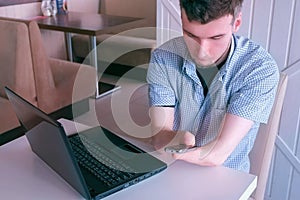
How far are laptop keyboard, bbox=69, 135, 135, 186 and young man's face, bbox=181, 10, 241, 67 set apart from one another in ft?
1.31

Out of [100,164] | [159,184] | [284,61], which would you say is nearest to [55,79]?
[284,61]

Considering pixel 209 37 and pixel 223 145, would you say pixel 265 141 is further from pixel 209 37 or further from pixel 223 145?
pixel 209 37

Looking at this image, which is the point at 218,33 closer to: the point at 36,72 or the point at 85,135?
the point at 85,135

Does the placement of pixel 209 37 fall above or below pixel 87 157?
above

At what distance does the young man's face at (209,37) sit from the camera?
998mm

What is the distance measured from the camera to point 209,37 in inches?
39.6

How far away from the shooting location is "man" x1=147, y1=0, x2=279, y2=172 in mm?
995

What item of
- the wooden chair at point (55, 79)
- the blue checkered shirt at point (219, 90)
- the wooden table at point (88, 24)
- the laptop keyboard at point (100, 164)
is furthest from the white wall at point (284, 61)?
the wooden table at point (88, 24)

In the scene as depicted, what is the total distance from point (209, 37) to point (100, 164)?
1.50ft

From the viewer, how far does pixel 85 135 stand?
1.08m

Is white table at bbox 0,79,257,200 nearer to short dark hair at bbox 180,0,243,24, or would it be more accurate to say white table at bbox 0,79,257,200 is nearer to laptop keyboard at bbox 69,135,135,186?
laptop keyboard at bbox 69,135,135,186

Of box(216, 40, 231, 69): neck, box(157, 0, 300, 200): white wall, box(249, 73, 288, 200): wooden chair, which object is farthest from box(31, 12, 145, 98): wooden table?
box(249, 73, 288, 200): wooden chair

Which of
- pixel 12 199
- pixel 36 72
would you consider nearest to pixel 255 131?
pixel 12 199

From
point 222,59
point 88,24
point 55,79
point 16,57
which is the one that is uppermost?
point 222,59
